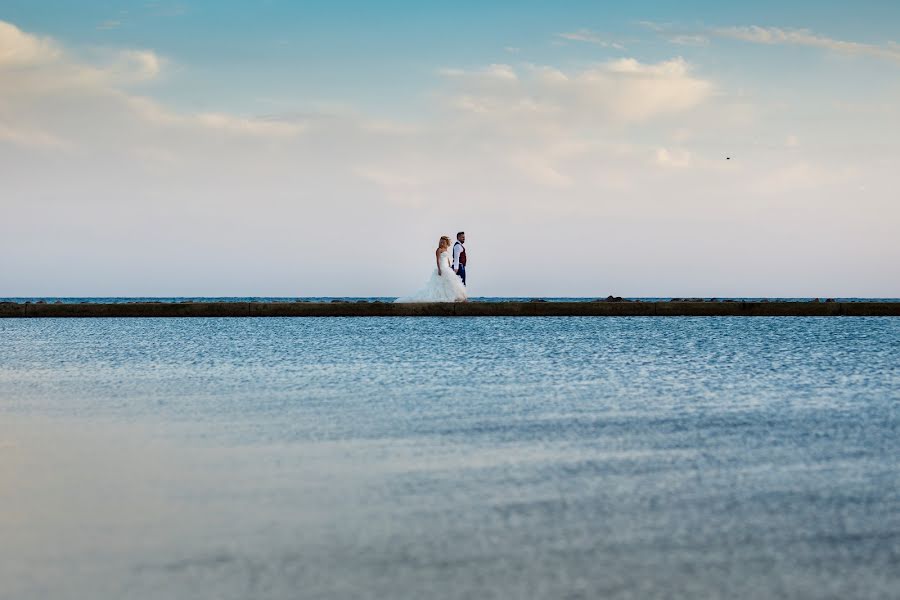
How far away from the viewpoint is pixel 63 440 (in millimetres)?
7945

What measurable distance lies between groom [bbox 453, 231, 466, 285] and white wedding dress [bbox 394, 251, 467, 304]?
0.25 metres

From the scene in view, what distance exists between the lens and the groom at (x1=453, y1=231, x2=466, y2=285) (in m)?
24.8

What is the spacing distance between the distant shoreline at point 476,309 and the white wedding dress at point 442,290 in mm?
284

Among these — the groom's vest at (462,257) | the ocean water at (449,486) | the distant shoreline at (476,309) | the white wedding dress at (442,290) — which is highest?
the groom's vest at (462,257)

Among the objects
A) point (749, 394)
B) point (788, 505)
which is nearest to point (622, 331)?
point (749, 394)

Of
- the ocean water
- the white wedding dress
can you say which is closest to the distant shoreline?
the white wedding dress

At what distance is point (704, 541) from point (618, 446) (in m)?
2.97

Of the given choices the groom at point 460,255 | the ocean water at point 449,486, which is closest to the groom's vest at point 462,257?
the groom at point 460,255

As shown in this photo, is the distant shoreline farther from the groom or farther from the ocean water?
the ocean water

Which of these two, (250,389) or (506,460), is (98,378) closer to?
(250,389)

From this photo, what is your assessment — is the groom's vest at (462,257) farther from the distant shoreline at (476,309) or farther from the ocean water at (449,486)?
the ocean water at (449,486)

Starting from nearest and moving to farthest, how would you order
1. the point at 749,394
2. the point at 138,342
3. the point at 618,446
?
the point at 618,446 → the point at 749,394 → the point at 138,342

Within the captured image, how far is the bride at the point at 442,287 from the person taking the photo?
25.3 metres

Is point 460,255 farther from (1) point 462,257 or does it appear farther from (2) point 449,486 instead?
(2) point 449,486
